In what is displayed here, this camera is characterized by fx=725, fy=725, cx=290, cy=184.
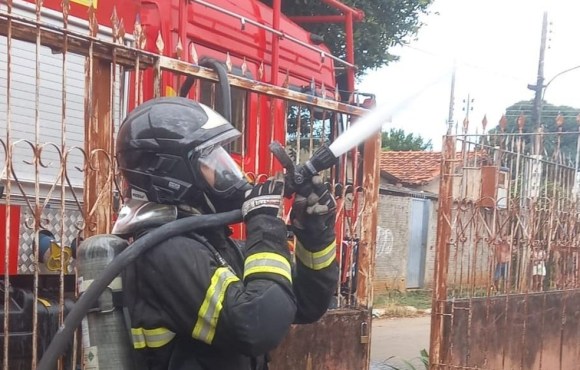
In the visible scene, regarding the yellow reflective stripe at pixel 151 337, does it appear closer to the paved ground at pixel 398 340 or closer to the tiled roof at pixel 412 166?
the paved ground at pixel 398 340

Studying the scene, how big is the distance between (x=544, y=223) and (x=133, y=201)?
195 inches

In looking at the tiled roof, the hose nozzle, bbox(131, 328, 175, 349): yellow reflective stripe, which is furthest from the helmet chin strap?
the tiled roof

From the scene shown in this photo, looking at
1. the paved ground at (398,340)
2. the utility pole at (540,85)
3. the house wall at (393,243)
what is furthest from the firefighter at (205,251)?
the utility pole at (540,85)

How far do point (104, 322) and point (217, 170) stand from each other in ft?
1.84

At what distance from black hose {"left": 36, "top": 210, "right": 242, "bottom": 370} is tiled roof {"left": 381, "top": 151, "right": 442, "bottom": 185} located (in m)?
18.4

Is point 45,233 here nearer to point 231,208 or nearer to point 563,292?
point 231,208

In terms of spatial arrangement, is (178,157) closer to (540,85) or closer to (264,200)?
(264,200)

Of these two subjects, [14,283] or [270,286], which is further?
[14,283]

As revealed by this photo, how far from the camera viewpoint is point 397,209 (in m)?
16.8

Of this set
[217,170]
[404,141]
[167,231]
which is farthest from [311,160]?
[404,141]

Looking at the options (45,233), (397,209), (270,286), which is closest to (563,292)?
(45,233)

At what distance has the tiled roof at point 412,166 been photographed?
66.8 feet

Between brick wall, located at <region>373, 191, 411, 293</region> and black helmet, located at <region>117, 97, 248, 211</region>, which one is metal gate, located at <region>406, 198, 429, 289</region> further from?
black helmet, located at <region>117, 97, 248, 211</region>

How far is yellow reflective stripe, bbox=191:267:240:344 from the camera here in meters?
1.99
